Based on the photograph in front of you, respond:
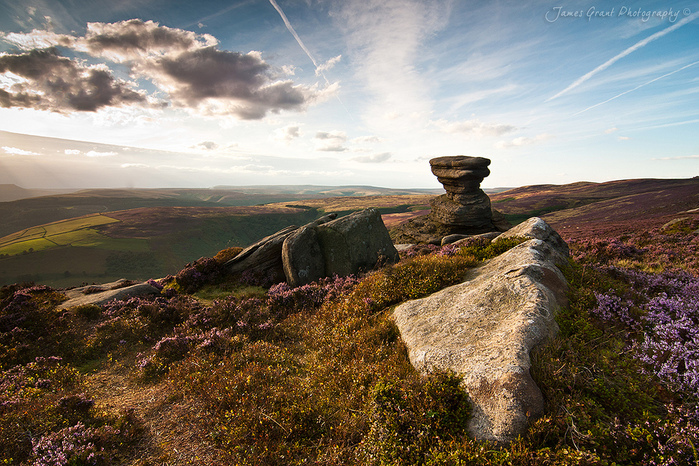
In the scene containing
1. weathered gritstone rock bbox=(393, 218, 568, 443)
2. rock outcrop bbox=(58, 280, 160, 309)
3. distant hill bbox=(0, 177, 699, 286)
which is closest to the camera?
weathered gritstone rock bbox=(393, 218, 568, 443)

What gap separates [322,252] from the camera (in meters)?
17.5

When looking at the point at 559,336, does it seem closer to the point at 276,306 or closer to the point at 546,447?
the point at 546,447

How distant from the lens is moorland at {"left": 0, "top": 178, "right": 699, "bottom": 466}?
168 inches

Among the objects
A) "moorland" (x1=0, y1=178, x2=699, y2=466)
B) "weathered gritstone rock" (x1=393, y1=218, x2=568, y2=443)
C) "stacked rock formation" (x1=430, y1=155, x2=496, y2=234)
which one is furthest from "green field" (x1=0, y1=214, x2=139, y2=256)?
"weathered gritstone rock" (x1=393, y1=218, x2=568, y2=443)

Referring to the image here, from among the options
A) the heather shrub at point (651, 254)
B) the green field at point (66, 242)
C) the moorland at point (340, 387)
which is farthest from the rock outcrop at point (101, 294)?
the green field at point (66, 242)

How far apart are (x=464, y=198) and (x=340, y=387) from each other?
31244 millimetres

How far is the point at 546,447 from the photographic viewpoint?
391 centimetres

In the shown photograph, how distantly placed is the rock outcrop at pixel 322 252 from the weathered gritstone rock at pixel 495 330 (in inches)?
314

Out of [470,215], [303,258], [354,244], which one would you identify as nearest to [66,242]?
[303,258]

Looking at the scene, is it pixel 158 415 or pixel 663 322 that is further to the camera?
pixel 158 415

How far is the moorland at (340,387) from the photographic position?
428 cm

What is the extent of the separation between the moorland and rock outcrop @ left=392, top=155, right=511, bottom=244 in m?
22.0

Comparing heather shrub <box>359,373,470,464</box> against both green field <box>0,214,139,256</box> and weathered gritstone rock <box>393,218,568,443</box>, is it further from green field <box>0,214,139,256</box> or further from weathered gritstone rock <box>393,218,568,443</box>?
green field <box>0,214,139,256</box>

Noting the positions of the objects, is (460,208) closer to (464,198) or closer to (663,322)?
(464,198)
